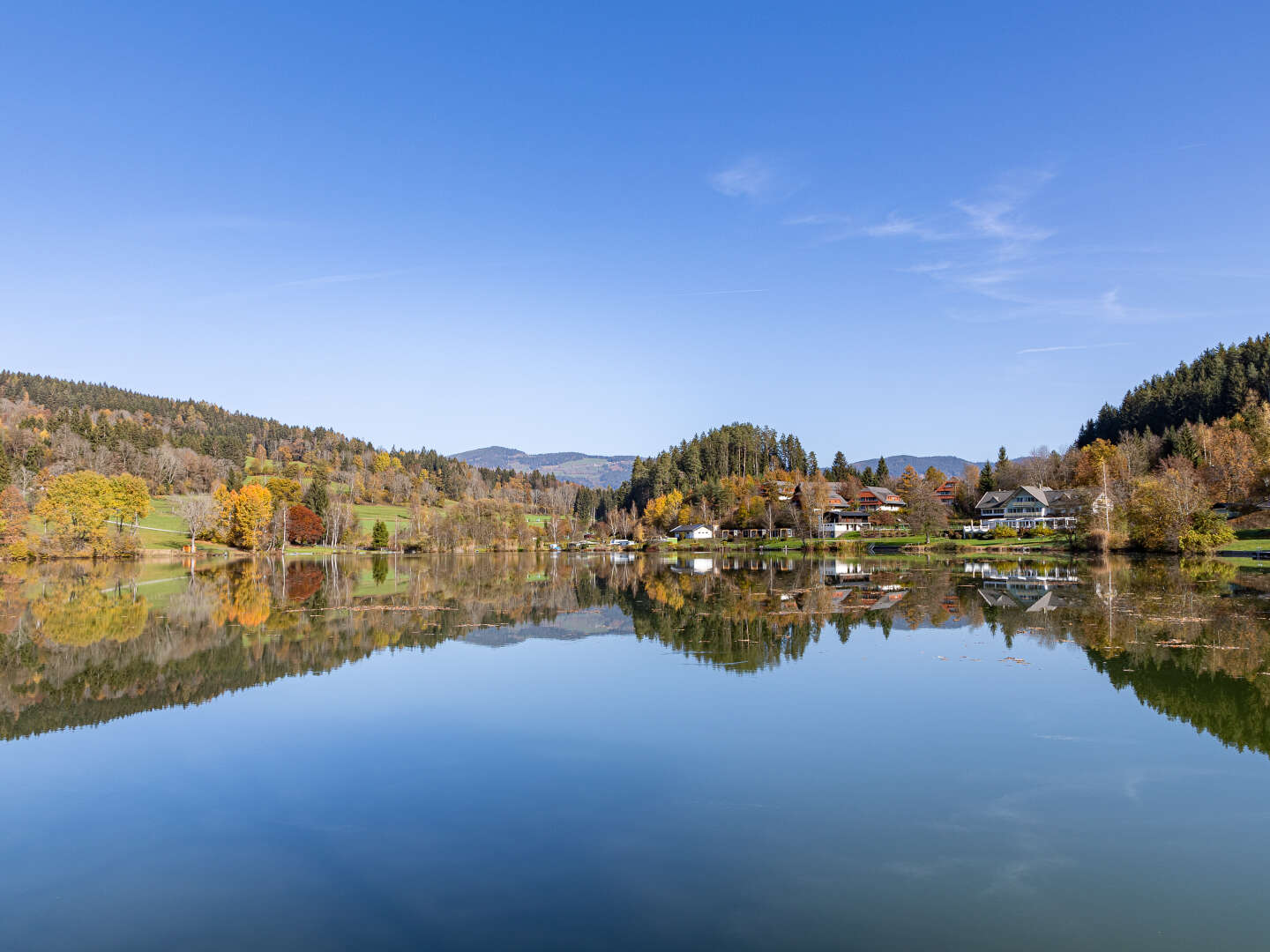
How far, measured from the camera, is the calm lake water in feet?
22.1

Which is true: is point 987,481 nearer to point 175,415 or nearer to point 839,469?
point 839,469

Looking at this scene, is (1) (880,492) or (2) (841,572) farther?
(1) (880,492)

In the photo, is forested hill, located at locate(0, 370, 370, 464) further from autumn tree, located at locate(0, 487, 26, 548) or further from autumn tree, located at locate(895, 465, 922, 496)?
autumn tree, located at locate(895, 465, 922, 496)

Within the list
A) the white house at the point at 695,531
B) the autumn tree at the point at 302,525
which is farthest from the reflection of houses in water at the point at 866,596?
the autumn tree at the point at 302,525

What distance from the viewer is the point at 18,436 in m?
101

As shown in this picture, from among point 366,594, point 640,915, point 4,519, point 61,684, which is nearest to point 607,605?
point 366,594

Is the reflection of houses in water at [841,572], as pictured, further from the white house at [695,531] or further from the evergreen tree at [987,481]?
the evergreen tree at [987,481]

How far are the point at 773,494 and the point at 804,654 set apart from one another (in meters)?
93.7

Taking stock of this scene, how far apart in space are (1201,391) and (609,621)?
370 ft

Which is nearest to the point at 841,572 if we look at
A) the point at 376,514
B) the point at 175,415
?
the point at 376,514

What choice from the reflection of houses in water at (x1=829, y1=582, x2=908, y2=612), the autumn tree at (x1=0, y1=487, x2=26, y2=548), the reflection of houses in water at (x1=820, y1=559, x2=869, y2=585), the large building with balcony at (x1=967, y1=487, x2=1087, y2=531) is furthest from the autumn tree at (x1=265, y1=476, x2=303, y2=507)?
the large building with balcony at (x1=967, y1=487, x2=1087, y2=531)

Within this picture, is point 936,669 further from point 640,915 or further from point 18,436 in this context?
point 18,436

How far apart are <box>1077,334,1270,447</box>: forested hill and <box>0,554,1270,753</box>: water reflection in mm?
68766

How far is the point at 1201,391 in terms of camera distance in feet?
344
